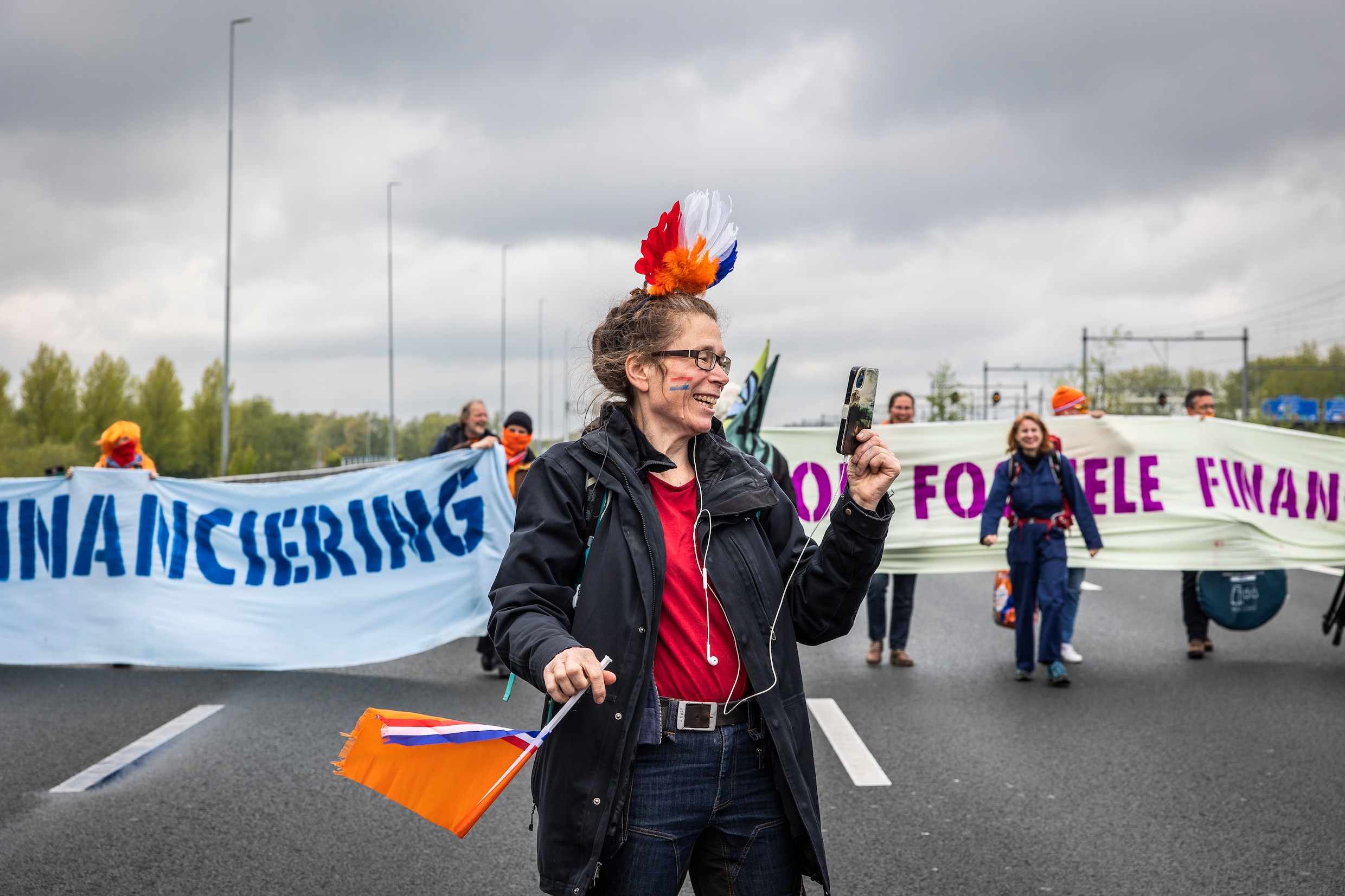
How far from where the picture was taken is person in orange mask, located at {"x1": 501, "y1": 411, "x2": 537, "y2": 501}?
361 inches

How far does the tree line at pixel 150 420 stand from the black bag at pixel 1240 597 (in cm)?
8763

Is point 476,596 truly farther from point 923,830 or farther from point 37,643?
point 923,830

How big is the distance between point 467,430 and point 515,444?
2.73ft

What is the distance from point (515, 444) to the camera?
9.27 m

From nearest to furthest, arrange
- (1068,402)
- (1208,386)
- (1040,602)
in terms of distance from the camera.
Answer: (1040,602), (1068,402), (1208,386)

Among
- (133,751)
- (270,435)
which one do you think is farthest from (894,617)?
(270,435)

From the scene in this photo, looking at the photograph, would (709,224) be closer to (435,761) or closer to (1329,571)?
(435,761)

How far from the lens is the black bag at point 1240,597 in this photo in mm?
8727

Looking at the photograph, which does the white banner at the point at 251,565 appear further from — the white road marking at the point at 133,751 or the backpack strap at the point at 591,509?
the backpack strap at the point at 591,509

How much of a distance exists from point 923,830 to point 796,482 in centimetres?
540

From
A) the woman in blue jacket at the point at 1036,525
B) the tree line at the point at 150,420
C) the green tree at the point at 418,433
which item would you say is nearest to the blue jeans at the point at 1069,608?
the woman in blue jacket at the point at 1036,525

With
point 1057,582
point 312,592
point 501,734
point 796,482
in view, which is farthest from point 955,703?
point 501,734

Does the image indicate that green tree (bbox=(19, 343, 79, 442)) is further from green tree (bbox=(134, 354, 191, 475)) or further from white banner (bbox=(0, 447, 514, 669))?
white banner (bbox=(0, 447, 514, 669))

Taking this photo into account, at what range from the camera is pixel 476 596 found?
27.8 ft
